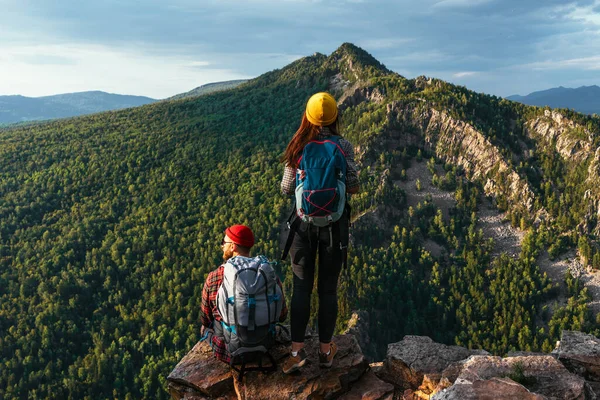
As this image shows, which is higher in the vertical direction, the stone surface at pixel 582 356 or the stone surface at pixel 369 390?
the stone surface at pixel 582 356

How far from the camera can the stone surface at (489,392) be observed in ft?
24.0

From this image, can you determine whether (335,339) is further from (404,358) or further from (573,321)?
(573,321)

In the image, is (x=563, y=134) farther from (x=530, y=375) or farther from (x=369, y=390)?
(x=369, y=390)

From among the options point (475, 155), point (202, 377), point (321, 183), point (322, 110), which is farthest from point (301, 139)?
point (475, 155)

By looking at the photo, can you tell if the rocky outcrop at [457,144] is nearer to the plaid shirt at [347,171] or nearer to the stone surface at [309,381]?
the stone surface at [309,381]

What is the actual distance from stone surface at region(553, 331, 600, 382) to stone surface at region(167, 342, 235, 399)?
9537mm

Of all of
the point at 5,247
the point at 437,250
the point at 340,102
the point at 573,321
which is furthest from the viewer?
the point at 340,102

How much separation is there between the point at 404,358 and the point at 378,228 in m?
110

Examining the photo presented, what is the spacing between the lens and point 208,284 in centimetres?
984

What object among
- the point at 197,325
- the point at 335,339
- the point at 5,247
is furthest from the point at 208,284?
the point at 5,247

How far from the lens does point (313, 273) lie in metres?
9.46

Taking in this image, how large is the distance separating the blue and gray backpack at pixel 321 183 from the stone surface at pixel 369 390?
14.7 ft

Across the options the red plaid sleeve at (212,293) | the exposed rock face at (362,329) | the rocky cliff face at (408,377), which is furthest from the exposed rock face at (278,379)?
the exposed rock face at (362,329)

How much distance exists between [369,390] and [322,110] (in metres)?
7.17
